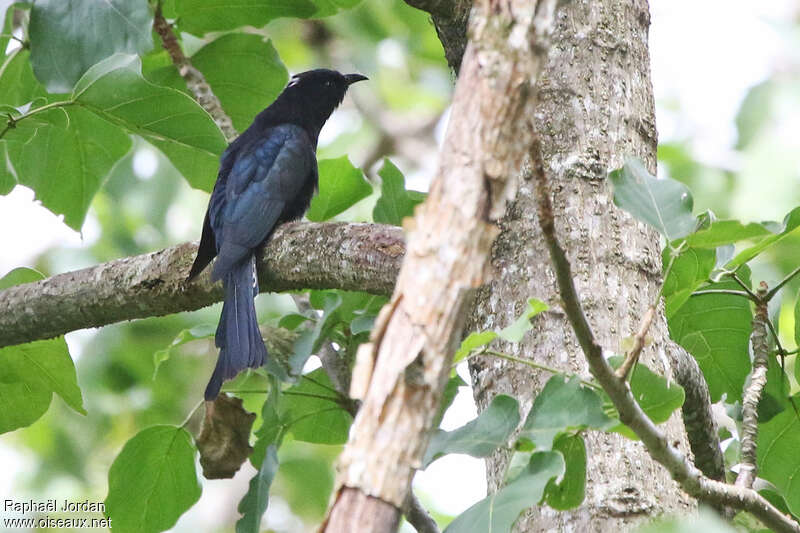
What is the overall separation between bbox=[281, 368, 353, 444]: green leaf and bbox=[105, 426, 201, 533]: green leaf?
0.96 feet

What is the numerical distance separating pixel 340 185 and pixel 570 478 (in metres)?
1.58

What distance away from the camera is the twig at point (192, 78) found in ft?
11.0

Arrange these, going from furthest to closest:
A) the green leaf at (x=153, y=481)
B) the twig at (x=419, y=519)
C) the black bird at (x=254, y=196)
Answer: the black bird at (x=254, y=196)
the green leaf at (x=153, y=481)
the twig at (x=419, y=519)

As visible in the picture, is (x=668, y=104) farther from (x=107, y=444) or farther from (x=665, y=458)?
(x=665, y=458)

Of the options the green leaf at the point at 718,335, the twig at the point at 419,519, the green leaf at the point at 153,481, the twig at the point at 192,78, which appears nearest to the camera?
the twig at the point at 419,519

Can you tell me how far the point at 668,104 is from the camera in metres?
8.13

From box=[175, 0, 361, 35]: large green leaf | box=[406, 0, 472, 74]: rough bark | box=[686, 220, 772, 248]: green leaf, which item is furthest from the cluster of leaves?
box=[175, 0, 361, 35]: large green leaf

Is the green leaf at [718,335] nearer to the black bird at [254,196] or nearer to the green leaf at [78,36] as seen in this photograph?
the black bird at [254,196]

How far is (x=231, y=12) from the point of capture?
11.1 feet

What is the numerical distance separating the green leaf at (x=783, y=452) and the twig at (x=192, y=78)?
75.5 inches

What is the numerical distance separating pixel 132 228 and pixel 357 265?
4.75 meters

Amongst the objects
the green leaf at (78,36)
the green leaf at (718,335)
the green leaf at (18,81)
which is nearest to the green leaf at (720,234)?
the green leaf at (718,335)

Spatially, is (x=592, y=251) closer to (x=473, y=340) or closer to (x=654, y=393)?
(x=654, y=393)

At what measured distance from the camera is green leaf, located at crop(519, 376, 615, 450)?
1.50 m
